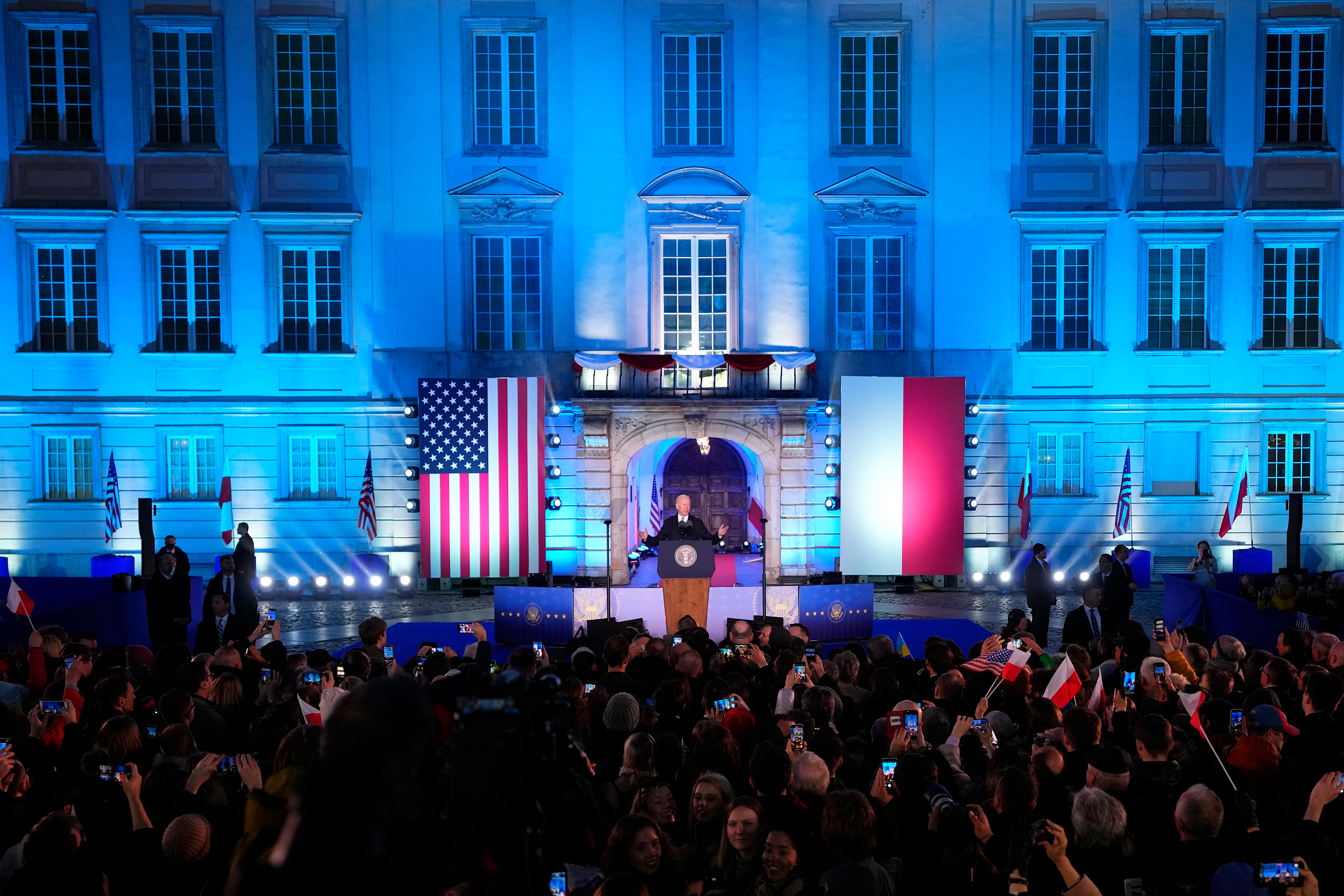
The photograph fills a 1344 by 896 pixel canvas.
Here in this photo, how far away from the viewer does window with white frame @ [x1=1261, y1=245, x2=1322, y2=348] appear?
75.4 feet

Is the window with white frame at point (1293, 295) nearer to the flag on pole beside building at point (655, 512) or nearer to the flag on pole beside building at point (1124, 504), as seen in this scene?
the flag on pole beside building at point (1124, 504)

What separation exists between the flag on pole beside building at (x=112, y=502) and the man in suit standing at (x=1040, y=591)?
65.4 ft

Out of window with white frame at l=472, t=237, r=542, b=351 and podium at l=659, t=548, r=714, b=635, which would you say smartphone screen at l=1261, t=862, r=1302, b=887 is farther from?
window with white frame at l=472, t=237, r=542, b=351

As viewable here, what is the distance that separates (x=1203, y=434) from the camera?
22.8 metres

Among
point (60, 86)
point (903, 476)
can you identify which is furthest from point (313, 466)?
point (903, 476)

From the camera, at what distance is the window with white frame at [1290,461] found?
23016mm

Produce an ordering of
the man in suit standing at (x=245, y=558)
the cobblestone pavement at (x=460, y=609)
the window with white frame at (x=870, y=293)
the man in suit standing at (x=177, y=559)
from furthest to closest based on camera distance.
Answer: the window with white frame at (x=870, y=293) → the cobblestone pavement at (x=460, y=609) → the man in suit standing at (x=245, y=558) → the man in suit standing at (x=177, y=559)

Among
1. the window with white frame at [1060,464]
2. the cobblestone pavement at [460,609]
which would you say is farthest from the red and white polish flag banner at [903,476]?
the window with white frame at [1060,464]

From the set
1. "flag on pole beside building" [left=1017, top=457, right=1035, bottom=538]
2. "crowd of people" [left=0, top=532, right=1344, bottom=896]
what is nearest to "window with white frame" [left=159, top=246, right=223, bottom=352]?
"crowd of people" [left=0, top=532, right=1344, bottom=896]

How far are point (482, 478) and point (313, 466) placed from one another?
450 centimetres

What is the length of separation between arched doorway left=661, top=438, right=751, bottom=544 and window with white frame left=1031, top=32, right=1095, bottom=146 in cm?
1091

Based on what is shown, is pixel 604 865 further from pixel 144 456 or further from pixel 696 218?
pixel 144 456

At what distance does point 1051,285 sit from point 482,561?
15.1 meters

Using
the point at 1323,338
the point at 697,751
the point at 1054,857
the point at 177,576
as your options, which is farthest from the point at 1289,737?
the point at 1323,338
